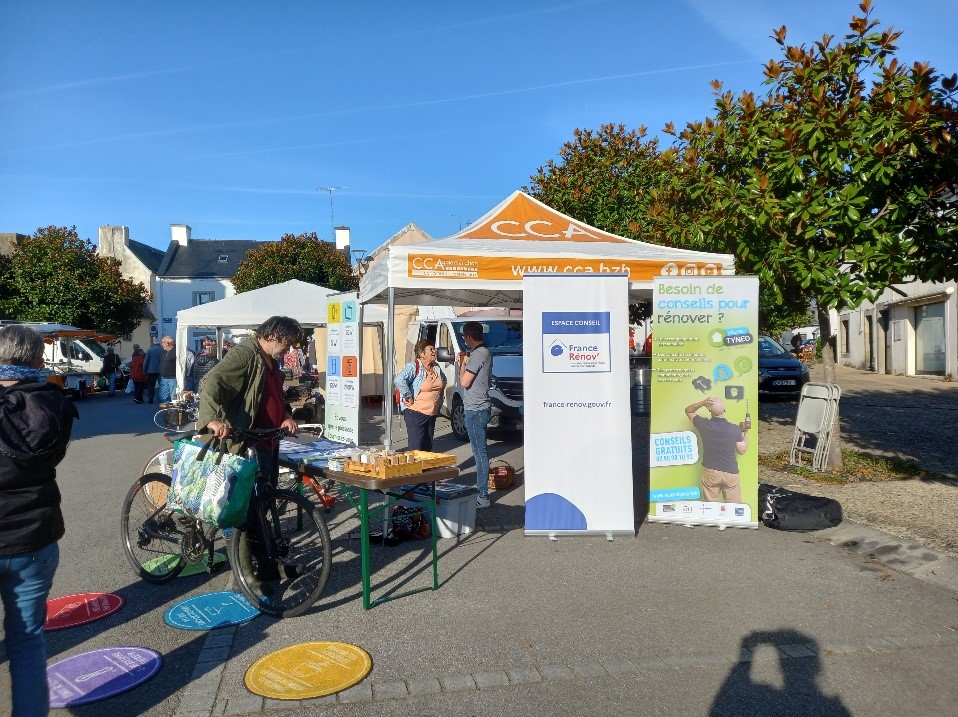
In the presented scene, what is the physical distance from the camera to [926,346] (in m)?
29.1

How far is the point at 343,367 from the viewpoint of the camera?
36.2ft

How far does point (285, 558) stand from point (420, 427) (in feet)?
13.2

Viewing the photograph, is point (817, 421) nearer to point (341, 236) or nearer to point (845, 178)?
point (845, 178)

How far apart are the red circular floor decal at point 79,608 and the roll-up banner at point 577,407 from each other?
3.35 meters

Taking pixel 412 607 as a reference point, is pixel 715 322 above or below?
above

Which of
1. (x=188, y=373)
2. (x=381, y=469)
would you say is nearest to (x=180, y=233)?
(x=188, y=373)

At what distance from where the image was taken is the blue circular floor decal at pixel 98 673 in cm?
405

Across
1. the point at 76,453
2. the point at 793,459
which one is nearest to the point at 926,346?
the point at 793,459

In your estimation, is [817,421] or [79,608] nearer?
[79,608]

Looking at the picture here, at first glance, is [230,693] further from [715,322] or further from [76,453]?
[76,453]

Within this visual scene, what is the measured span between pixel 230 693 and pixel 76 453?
35.7 ft

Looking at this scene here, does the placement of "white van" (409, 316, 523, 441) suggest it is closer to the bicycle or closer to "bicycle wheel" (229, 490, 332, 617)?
the bicycle

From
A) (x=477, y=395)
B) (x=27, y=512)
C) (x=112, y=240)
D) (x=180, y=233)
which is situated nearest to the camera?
(x=27, y=512)

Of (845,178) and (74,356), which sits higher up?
(845,178)
